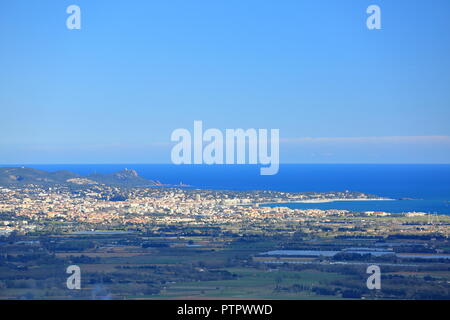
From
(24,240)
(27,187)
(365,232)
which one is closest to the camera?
(24,240)

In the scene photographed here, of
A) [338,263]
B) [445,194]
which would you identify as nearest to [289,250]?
[338,263]

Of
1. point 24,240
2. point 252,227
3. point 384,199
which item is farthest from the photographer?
point 384,199

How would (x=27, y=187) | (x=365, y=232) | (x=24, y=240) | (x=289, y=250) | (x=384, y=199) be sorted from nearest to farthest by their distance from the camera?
(x=289, y=250) < (x=24, y=240) < (x=365, y=232) < (x=384, y=199) < (x=27, y=187)

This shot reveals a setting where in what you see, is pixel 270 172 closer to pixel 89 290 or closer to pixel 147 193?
pixel 147 193

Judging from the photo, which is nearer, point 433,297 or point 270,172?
point 433,297

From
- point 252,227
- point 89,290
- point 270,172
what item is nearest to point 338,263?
point 89,290

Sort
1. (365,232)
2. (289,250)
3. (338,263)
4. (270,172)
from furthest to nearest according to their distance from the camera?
(270,172), (365,232), (289,250), (338,263)

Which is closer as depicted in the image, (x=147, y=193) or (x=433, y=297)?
(x=433, y=297)
